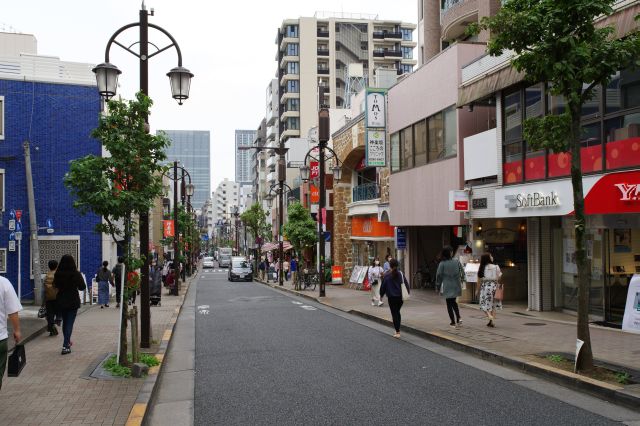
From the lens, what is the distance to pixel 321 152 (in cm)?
2534

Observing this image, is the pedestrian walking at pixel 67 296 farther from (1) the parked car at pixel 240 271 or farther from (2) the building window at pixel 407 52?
(2) the building window at pixel 407 52

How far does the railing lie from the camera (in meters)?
31.0

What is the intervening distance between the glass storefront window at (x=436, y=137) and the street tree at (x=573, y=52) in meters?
12.1

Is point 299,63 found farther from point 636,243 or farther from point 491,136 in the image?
point 636,243

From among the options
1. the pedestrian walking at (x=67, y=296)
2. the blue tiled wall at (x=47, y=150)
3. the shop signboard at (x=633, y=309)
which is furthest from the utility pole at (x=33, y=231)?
the shop signboard at (x=633, y=309)

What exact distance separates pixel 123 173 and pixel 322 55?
76.3m

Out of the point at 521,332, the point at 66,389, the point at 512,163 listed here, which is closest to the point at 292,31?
the point at 512,163

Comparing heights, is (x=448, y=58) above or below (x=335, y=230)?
above

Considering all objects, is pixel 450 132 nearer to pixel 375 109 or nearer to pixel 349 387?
pixel 375 109

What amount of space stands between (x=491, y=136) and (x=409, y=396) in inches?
472

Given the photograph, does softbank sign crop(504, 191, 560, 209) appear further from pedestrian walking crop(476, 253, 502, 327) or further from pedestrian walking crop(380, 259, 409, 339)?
pedestrian walking crop(380, 259, 409, 339)

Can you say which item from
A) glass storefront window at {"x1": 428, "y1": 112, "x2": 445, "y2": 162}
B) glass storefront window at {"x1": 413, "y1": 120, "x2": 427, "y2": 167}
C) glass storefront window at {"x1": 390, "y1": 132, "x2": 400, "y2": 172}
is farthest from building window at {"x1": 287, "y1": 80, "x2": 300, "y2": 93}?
glass storefront window at {"x1": 428, "y1": 112, "x2": 445, "y2": 162}

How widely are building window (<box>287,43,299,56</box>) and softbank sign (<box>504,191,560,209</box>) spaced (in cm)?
6989

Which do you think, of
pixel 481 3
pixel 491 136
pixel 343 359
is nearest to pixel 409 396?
pixel 343 359
